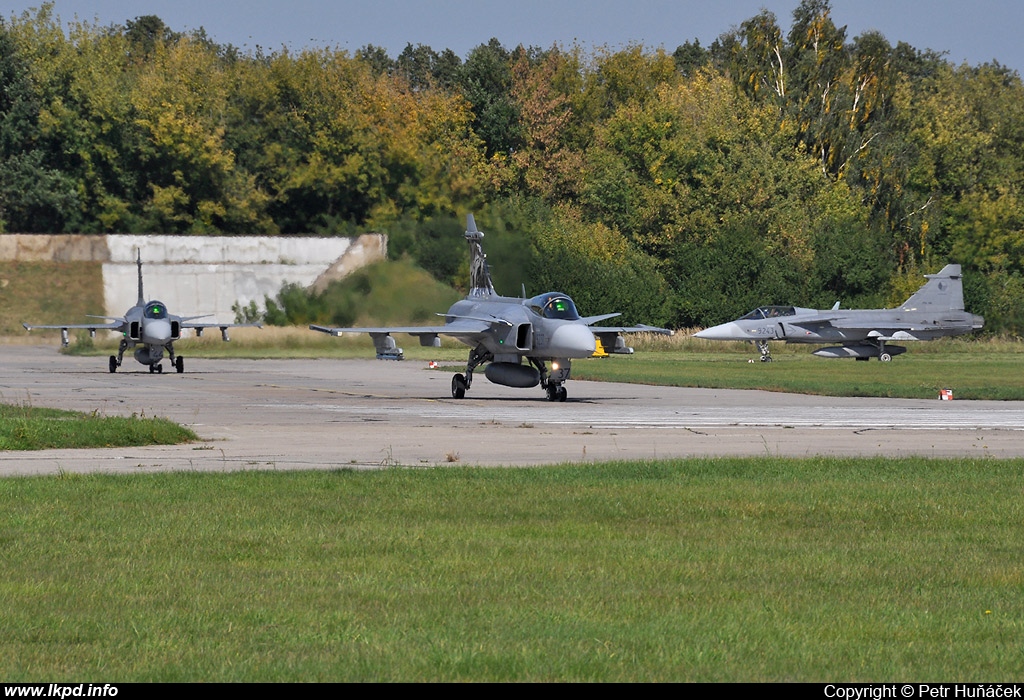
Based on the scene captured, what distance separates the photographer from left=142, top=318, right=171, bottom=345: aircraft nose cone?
133ft

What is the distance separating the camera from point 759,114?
252 ft

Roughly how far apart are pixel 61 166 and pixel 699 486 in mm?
A: 65318

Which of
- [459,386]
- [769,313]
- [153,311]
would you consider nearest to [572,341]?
[459,386]

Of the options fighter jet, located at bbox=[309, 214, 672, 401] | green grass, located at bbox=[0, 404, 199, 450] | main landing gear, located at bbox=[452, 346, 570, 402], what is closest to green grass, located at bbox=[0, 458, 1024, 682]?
green grass, located at bbox=[0, 404, 199, 450]

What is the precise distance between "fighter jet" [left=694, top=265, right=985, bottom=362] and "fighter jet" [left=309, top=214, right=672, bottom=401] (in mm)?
22281

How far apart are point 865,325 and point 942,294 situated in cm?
391

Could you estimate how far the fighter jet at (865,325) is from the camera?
52.4 meters

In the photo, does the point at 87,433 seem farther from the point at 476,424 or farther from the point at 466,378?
the point at 466,378

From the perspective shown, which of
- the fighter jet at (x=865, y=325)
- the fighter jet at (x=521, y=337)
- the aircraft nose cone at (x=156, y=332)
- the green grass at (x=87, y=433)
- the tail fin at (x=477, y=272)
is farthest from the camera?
the fighter jet at (x=865, y=325)

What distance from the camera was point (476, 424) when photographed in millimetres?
22172

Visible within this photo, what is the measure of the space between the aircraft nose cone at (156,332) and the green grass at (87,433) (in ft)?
68.7

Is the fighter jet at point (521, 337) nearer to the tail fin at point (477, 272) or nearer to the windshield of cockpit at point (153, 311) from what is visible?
the tail fin at point (477, 272)

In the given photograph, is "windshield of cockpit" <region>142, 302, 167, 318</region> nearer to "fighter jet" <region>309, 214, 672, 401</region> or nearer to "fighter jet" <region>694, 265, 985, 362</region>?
"fighter jet" <region>309, 214, 672, 401</region>

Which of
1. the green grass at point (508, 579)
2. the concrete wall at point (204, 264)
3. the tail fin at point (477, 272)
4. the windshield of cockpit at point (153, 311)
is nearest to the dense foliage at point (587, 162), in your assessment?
the concrete wall at point (204, 264)
